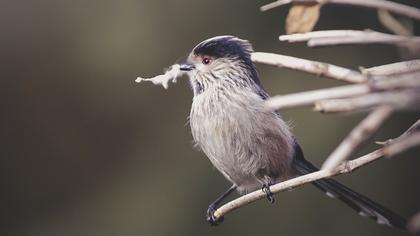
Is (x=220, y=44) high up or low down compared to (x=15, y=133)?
down

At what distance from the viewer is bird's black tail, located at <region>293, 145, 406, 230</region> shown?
304cm

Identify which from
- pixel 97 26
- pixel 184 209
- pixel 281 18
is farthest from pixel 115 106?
pixel 281 18

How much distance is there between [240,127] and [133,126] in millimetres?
2452

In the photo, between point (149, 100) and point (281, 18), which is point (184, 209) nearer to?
point (149, 100)

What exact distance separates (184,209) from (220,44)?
179cm

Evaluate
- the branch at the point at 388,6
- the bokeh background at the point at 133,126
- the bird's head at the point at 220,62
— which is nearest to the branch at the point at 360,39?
the branch at the point at 388,6

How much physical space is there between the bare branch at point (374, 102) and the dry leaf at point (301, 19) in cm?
35

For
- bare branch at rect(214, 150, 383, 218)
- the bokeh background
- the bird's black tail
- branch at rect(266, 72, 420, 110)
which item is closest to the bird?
the bird's black tail

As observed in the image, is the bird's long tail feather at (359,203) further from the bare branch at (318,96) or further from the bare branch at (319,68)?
the bare branch at (318,96)

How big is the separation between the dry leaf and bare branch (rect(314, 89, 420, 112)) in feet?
1.15

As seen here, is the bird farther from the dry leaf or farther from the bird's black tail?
the dry leaf

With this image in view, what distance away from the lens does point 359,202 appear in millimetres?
3523

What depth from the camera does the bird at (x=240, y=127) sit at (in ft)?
12.3

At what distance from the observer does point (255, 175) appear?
3.88m
